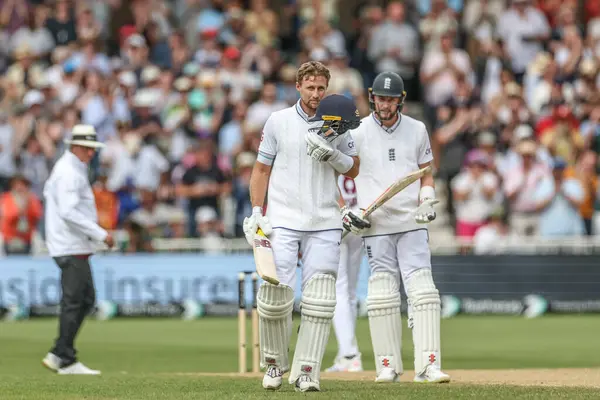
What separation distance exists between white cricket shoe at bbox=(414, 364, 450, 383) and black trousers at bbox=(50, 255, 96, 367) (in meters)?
4.15

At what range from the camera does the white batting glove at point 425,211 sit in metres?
11.6

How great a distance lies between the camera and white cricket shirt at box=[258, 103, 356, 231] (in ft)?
35.3

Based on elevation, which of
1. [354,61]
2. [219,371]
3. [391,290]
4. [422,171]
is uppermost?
[354,61]

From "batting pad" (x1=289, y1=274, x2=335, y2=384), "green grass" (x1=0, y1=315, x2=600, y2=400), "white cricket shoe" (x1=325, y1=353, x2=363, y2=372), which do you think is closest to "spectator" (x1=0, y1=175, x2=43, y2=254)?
"green grass" (x1=0, y1=315, x2=600, y2=400)

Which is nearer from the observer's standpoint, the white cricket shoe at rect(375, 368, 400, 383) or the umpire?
the white cricket shoe at rect(375, 368, 400, 383)

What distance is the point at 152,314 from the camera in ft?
73.3

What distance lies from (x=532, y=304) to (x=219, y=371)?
908cm

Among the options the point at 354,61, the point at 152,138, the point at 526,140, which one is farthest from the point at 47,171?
the point at 526,140

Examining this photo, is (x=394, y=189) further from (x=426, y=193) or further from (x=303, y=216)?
(x=303, y=216)

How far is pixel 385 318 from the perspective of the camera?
38.5ft

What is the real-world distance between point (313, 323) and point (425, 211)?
1.59 meters

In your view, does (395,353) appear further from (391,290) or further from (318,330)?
(318,330)

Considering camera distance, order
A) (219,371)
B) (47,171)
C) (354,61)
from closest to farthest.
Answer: (219,371)
(47,171)
(354,61)

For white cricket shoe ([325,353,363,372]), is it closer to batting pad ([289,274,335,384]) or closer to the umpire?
the umpire
